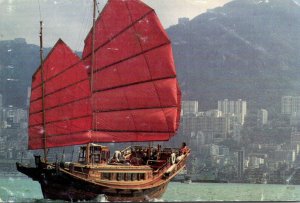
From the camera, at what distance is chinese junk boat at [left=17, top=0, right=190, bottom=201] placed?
24016 mm

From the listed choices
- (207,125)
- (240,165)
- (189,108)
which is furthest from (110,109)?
(240,165)

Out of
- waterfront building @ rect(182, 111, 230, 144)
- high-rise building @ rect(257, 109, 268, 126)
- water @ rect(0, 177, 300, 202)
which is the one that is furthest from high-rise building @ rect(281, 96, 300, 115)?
water @ rect(0, 177, 300, 202)

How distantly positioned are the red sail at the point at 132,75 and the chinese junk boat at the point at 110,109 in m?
0.04

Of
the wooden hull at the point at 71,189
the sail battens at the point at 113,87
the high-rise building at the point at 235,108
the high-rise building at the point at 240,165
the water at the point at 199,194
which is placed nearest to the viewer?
the wooden hull at the point at 71,189

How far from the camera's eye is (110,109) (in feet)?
85.1

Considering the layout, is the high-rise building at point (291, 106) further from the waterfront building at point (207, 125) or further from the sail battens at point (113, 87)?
the sail battens at point (113, 87)

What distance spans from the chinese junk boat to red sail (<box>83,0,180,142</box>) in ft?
0.12

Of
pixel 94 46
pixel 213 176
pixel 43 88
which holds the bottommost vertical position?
pixel 213 176

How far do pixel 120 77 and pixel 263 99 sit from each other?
25408mm

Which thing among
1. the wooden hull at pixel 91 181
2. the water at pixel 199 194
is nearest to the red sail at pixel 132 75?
the wooden hull at pixel 91 181

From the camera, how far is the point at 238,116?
1667 inches

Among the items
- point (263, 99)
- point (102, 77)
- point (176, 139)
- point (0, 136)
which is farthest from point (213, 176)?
point (102, 77)

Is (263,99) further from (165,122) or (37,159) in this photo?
(37,159)

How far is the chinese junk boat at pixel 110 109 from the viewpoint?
24016 mm
